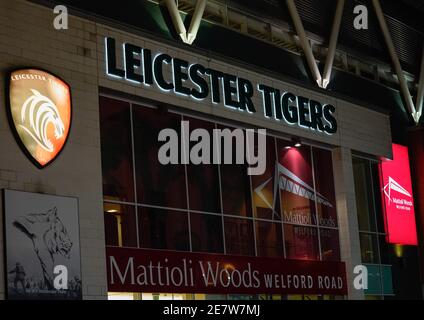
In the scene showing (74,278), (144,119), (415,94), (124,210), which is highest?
(415,94)

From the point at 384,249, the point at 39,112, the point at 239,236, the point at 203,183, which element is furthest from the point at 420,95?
the point at 39,112

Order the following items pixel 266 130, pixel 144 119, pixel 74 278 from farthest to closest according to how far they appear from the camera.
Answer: pixel 266 130
pixel 144 119
pixel 74 278

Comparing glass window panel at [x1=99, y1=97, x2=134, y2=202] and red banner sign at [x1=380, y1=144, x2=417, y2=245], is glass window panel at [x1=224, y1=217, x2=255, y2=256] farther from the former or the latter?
red banner sign at [x1=380, y1=144, x2=417, y2=245]

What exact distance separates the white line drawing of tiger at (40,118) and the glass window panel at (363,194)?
14.1 metres

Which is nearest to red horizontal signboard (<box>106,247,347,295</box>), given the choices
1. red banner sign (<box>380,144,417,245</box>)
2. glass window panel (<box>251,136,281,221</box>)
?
glass window panel (<box>251,136,281,221</box>)

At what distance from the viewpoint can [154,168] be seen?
2253 cm

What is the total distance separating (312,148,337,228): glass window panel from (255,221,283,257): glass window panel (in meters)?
2.51

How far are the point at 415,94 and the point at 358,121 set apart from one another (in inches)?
239

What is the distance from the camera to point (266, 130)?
85.9 feet

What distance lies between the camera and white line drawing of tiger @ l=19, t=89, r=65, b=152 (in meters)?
19.0

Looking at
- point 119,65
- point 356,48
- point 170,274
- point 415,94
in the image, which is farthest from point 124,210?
point 415,94

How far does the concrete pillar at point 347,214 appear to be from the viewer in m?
28.3

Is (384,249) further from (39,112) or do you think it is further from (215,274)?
(39,112)

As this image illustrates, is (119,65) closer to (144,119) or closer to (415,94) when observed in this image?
(144,119)
